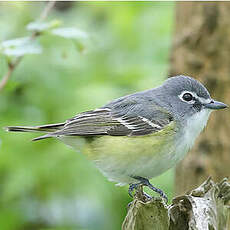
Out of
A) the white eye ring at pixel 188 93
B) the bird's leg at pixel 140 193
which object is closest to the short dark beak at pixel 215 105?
the white eye ring at pixel 188 93

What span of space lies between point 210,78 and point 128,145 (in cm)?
153

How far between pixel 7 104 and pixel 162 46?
7.49ft

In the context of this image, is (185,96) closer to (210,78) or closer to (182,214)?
(210,78)

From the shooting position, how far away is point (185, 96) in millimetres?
4238

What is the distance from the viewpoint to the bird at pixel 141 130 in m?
3.91

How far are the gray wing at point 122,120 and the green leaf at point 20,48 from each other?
670 mm

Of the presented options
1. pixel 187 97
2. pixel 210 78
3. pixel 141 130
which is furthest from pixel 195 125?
pixel 210 78

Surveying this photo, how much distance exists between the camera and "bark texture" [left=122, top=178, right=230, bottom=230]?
2.83m

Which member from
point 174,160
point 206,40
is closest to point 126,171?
point 174,160

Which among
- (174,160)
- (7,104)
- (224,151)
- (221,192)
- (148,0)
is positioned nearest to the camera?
(221,192)

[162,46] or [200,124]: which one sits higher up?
[162,46]

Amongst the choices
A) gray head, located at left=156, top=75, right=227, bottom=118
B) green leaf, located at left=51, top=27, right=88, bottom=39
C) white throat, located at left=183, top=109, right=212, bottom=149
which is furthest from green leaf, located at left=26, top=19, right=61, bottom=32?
white throat, located at left=183, top=109, right=212, bottom=149

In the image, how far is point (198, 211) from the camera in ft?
9.34

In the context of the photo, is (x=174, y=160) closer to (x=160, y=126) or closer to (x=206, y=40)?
(x=160, y=126)
